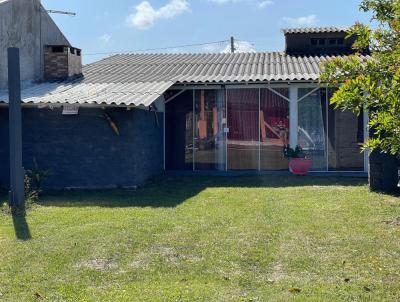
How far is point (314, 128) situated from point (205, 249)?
952cm

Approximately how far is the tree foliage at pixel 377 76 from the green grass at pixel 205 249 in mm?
1662

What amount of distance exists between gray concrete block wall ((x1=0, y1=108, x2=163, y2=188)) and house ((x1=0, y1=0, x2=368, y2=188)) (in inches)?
1.0

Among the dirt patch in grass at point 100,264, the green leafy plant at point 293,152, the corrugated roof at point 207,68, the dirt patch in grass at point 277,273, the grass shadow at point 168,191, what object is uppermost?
the corrugated roof at point 207,68

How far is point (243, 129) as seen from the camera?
16000 mm

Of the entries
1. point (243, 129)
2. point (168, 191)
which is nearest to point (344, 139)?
point (243, 129)

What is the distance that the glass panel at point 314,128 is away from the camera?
51.2ft

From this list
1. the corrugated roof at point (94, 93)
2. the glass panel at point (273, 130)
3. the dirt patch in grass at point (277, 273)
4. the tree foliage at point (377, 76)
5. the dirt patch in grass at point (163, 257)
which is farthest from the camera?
the glass panel at point (273, 130)

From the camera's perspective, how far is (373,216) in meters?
9.03

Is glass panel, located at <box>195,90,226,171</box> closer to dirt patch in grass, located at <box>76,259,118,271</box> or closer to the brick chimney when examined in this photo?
the brick chimney

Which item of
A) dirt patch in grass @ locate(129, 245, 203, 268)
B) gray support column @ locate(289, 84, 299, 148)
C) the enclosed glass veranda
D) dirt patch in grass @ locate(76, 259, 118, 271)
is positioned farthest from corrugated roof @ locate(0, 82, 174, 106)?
dirt patch in grass @ locate(76, 259, 118, 271)

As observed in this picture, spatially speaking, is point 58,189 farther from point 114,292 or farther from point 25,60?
point 114,292

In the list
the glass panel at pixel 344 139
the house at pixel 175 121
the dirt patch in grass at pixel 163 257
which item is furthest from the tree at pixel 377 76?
the glass panel at pixel 344 139

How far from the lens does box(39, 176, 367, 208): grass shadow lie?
35.6ft

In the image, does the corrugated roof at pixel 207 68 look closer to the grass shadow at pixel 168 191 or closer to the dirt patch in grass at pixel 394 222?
the grass shadow at pixel 168 191
